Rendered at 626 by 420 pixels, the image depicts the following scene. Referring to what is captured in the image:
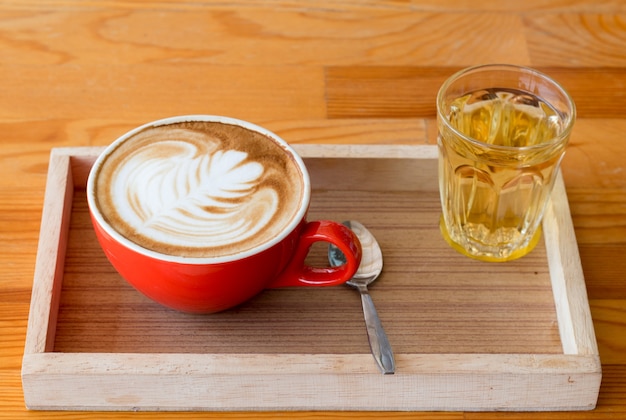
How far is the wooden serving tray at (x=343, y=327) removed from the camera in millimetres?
610

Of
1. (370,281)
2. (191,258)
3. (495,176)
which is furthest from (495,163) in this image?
(191,258)

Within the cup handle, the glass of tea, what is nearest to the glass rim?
the glass of tea

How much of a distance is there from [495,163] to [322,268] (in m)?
0.15

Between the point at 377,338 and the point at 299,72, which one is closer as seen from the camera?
the point at 377,338

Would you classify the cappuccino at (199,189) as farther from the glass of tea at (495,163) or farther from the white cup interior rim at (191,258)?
the glass of tea at (495,163)

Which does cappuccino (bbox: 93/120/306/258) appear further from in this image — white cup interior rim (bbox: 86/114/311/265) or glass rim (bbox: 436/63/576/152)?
glass rim (bbox: 436/63/576/152)

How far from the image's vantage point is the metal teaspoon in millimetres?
622

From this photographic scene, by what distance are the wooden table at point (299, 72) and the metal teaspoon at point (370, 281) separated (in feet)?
0.54

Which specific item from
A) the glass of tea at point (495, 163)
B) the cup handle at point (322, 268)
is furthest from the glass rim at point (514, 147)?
the cup handle at point (322, 268)

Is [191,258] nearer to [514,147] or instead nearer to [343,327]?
[343,327]

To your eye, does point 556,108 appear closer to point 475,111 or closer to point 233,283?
point 475,111

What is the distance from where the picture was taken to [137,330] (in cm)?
66

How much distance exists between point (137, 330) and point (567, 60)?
557 mm

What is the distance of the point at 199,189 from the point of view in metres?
0.66
